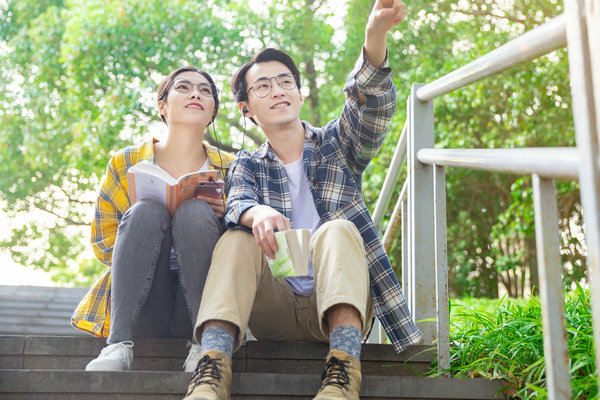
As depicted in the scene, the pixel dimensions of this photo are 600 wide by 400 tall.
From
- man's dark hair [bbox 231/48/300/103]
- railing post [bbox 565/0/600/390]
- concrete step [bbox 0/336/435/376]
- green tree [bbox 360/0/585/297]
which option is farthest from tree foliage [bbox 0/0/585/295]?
railing post [bbox 565/0/600/390]

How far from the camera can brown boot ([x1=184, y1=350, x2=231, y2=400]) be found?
4.30ft

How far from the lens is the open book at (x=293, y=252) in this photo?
149 centimetres

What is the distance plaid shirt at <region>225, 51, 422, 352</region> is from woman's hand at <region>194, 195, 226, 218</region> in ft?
0.12

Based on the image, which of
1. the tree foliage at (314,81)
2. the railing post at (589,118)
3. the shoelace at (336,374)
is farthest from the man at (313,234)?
the tree foliage at (314,81)

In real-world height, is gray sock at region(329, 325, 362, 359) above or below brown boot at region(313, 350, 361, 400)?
above

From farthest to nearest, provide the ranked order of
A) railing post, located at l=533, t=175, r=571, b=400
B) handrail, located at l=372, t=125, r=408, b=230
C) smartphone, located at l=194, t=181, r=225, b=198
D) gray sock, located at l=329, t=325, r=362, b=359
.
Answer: handrail, located at l=372, t=125, r=408, b=230
smartphone, located at l=194, t=181, r=225, b=198
gray sock, located at l=329, t=325, r=362, b=359
railing post, located at l=533, t=175, r=571, b=400

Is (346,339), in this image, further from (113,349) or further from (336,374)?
(113,349)

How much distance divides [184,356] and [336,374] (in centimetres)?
63

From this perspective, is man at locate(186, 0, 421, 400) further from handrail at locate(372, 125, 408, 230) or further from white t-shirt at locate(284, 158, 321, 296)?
handrail at locate(372, 125, 408, 230)

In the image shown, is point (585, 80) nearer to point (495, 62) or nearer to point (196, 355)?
point (495, 62)

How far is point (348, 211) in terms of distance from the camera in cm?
189

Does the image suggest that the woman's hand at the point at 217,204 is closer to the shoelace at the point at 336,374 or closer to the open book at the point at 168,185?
the open book at the point at 168,185

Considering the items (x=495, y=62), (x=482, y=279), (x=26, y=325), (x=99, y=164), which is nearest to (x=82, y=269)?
(x=99, y=164)

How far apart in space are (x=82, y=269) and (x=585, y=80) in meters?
12.4
